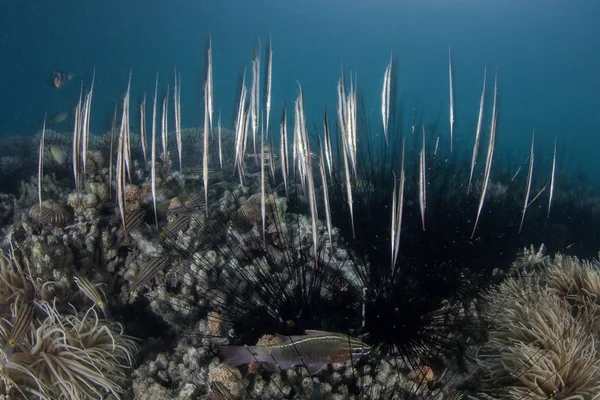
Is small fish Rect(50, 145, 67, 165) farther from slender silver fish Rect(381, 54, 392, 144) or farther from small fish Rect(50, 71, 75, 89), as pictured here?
slender silver fish Rect(381, 54, 392, 144)

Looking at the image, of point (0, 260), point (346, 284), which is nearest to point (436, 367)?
point (346, 284)

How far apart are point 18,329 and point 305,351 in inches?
97.6

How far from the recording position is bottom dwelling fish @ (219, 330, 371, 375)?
9.06 feet

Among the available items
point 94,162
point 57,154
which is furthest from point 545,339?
point 57,154

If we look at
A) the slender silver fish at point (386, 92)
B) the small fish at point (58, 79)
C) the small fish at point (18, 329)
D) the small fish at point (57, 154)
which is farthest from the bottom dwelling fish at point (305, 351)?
the small fish at point (58, 79)

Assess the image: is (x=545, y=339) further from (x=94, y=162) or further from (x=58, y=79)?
(x=58, y=79)

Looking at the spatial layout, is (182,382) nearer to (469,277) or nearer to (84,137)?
(84,137)

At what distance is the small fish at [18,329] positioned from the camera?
9.53 feet

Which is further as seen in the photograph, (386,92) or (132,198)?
(132,198)

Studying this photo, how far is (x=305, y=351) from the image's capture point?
9.14ft

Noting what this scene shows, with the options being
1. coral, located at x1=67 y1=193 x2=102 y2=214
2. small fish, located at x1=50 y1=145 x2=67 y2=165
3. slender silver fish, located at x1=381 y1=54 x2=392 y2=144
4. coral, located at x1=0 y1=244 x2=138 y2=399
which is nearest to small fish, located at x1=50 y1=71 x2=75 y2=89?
small fish, located at x1=50 y1=145 x2=67 y2=165

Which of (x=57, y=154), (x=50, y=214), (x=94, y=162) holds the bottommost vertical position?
(x=50, y=214)

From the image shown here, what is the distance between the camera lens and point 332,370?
313 cm

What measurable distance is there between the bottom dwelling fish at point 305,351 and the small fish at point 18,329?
1.82m
